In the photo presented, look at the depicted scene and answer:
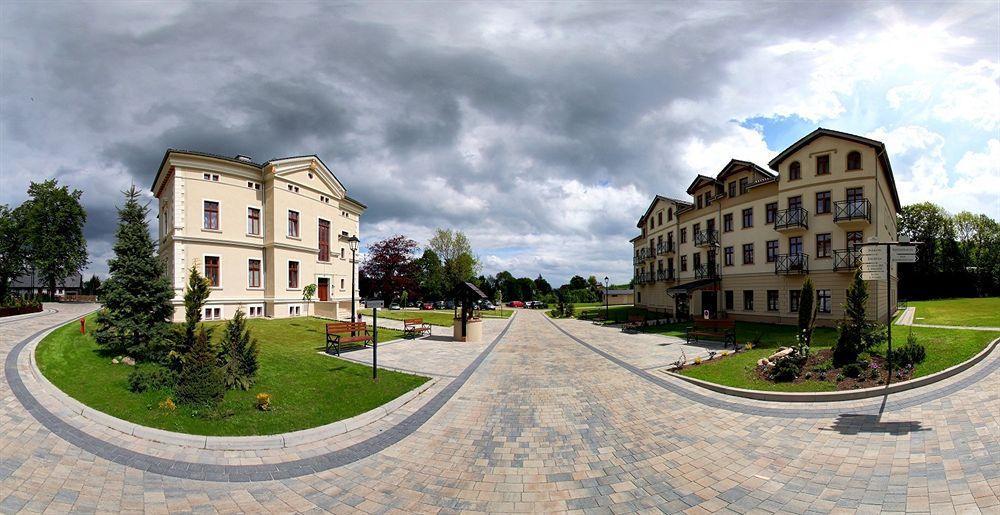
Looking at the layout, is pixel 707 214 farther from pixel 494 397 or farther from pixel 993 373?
pixel 494 397

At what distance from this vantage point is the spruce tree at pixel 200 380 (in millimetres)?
8711

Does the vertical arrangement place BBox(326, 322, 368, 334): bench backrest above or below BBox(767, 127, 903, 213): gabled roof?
below

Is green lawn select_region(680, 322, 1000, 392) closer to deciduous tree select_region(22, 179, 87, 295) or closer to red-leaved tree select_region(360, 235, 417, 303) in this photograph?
red-leaved tree select_region(360, 235, 417, 303)

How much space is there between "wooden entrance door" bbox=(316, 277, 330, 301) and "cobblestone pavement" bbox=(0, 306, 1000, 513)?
23.3 meters

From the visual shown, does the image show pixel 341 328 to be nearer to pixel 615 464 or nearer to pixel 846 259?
pixel 615 464

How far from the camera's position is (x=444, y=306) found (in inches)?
2645

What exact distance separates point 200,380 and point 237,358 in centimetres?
168

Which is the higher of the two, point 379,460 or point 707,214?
point 707,214

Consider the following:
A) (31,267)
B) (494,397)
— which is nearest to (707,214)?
(494,397)

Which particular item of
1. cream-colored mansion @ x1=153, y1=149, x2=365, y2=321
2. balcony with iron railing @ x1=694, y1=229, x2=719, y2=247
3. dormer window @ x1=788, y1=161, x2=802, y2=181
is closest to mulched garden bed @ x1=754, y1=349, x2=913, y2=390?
dormer window @ x1=788, y1=161, x2=802, y2=181

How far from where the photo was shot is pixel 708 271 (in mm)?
33719

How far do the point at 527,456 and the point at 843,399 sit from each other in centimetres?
777

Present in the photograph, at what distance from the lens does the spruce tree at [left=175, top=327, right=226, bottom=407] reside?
8711 mm

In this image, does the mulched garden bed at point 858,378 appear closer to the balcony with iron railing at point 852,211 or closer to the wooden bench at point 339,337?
the wooden bench at point 339,337
